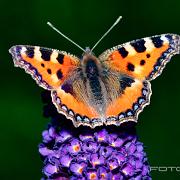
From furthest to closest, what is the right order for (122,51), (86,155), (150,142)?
(150,142) < (122,51) < (86,155)

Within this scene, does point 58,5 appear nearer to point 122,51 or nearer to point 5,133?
point 5,133

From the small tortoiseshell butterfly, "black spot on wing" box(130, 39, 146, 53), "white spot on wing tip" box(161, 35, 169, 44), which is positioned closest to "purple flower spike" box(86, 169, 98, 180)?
the small tortoiseshell butterfly

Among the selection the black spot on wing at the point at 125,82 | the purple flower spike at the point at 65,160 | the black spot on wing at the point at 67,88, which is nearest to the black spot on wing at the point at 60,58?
the black spot on wing at the point at 67,88

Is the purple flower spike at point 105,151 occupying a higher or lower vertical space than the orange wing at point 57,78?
lower

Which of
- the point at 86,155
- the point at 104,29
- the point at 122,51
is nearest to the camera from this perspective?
the point at 86,155

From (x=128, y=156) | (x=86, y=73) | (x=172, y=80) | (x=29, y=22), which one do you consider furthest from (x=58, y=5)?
(x=128, y=156)

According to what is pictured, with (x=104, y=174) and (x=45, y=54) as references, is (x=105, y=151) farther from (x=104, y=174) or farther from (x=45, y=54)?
(x=45, y=54)

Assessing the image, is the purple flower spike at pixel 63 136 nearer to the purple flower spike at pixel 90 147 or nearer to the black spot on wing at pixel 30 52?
the purple flower spike at pixel 90 147

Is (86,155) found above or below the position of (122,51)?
below
